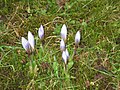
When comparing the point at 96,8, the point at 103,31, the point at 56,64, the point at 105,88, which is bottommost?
the point at 105,88

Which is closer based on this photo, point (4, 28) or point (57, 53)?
point (57, 53)

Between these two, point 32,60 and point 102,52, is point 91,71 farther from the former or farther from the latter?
point 32,60

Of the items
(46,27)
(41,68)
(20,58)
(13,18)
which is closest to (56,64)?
(41,68)

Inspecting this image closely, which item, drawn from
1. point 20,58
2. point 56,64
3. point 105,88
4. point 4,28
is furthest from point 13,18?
point 105,88

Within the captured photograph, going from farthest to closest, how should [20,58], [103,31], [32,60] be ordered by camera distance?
1. [103,31]
2. [20,58]
3. [32,60]

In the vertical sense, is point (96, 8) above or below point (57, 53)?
above

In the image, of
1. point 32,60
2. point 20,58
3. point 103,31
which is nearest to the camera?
point 32,60

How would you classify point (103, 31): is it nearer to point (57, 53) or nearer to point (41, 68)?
point (57, 53)
